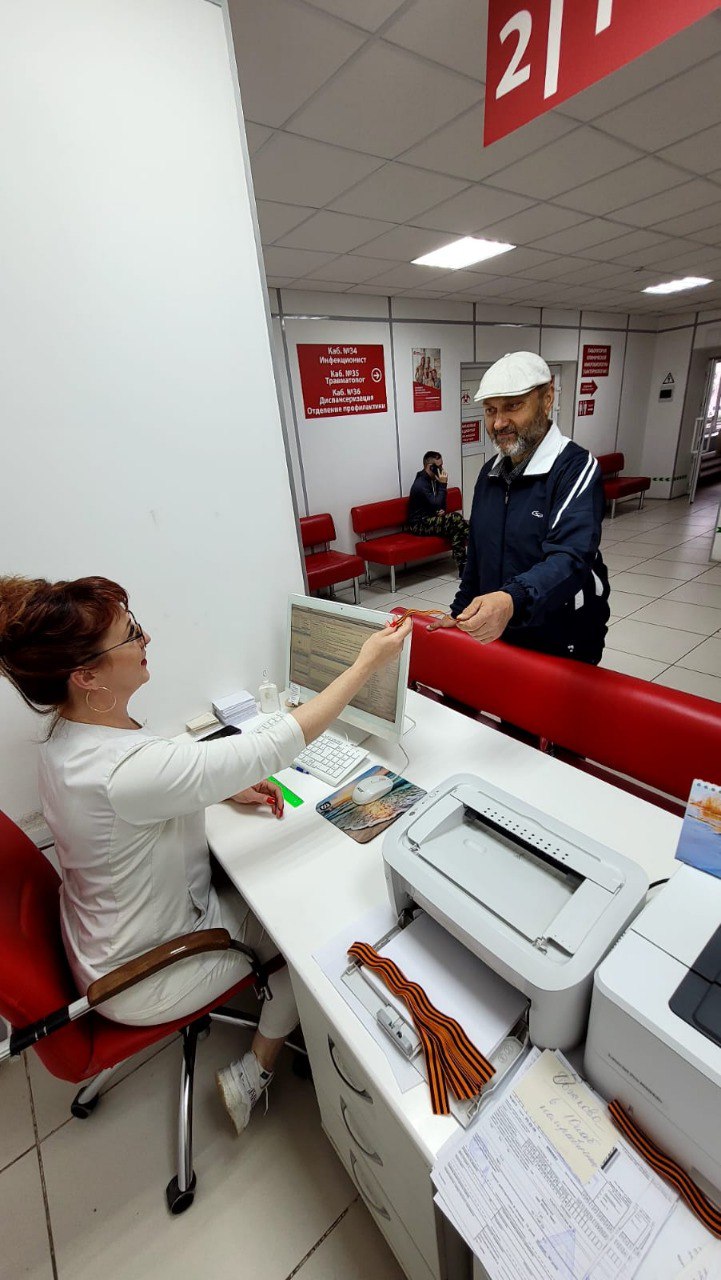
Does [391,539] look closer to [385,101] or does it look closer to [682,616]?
[682,616]

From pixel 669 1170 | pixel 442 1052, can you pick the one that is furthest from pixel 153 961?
pixel 669 1170

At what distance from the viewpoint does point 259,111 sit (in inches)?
84.7

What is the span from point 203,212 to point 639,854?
2.20 m

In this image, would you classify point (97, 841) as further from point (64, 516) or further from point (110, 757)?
point (64, 516)

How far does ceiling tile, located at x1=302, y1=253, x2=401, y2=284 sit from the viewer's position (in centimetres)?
420

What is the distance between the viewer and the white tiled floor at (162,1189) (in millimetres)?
1213

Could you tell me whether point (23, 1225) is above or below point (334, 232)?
below

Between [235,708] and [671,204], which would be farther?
[671,204]

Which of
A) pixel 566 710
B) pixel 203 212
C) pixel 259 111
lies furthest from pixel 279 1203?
pixel 259 111

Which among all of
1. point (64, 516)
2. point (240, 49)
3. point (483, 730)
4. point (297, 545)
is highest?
point (240, 49)

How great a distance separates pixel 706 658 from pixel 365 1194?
3.88 metres

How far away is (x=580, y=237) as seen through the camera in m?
4.10

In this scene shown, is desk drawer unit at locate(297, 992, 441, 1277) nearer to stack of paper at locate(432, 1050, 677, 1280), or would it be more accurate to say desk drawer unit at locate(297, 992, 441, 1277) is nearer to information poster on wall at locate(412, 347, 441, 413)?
stack of paper at locate(432, 1050, 677, 1280)

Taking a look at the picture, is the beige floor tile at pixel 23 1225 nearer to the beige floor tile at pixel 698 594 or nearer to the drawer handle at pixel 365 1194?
the drawer handle at pixel 365 1194
